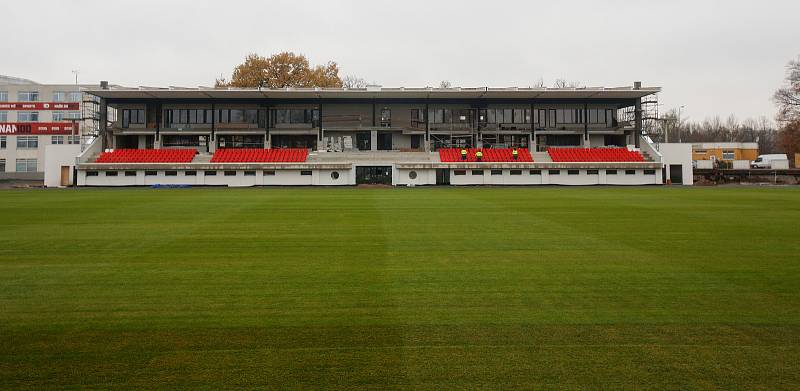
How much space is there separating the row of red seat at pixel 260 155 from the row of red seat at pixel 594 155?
25248 millimetres

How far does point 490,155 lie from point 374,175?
11925 mm

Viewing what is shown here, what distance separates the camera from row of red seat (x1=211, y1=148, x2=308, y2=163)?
52219mm

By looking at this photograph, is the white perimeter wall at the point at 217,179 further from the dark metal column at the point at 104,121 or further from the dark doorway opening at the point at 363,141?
the dark doorway opening at the point at 363,141

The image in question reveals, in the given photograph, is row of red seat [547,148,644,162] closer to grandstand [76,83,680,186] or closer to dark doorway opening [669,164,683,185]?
grandstand [76,83,680,186]

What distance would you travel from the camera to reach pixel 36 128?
74.8 metres

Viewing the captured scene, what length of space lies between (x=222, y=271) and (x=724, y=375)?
735 centimetres

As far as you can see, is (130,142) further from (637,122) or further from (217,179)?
(637,122)

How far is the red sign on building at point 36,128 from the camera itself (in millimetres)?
73938

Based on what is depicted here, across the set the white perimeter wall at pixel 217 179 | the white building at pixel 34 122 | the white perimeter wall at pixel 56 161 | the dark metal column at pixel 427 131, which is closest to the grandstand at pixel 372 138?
the white perimeter wall at pixel 217 179

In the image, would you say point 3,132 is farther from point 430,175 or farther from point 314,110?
point 430,175

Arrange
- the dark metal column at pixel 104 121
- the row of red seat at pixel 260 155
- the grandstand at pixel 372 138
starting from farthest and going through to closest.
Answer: the dark metal column at pixel 104 121, the row of red seat at pixel 260 155, the grandstand at pixel 372 138

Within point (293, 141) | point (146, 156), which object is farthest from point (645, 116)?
point (146, 156)

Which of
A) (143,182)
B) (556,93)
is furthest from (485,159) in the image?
(143,182)

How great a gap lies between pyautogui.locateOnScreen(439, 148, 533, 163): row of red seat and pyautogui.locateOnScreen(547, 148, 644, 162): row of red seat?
8.89ft
